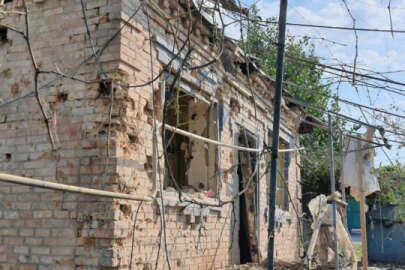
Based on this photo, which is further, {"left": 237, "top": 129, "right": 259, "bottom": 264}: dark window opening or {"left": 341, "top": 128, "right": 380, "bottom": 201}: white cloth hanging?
{"left": 237, "top": 129, "right": 259, "bottom": 264}: dark window opening

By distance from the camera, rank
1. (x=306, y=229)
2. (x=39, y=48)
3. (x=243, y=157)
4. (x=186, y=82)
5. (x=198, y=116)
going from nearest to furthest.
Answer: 1. (x=39, y=48)
2. (x=186, y=82)
3. (x=198, y=116)
4. (x=243, y=157)
5. (x=306, y=229)

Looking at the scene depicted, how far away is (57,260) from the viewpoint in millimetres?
4578

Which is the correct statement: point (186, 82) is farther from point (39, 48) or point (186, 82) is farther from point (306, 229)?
point (306, 229)

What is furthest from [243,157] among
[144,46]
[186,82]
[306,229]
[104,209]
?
[306,229]

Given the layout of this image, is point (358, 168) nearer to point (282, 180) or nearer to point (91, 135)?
point (282, 180)

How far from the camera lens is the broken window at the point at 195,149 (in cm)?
700

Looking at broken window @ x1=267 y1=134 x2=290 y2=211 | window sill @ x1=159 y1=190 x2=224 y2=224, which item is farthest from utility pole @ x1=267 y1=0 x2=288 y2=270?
broken window @ x1=267 y1=134 x2=290 y2=211

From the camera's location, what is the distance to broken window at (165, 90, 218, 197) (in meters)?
7.00

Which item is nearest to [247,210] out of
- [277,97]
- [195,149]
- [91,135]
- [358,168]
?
[195,149]

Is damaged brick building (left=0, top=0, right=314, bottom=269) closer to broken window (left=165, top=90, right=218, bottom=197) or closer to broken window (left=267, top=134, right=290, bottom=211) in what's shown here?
broken window (left=165, top=90, right=218, bottom=197)

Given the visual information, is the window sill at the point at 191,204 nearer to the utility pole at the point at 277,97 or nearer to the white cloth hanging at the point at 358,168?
the utility pole at the point at 277,97

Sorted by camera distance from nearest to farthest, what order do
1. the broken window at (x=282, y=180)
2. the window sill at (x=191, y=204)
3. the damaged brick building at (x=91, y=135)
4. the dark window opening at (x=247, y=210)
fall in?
the damaged brick building at (x=91, y=135), the window sill at (x=191, y=204), the dark window opening at (x=247, y=210), the broken window at (x=282, y=180)

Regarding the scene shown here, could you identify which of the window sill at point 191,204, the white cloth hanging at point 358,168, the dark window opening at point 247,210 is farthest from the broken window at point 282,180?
the window sill at point 191,204

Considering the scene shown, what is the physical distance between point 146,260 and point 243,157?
12.7ft
